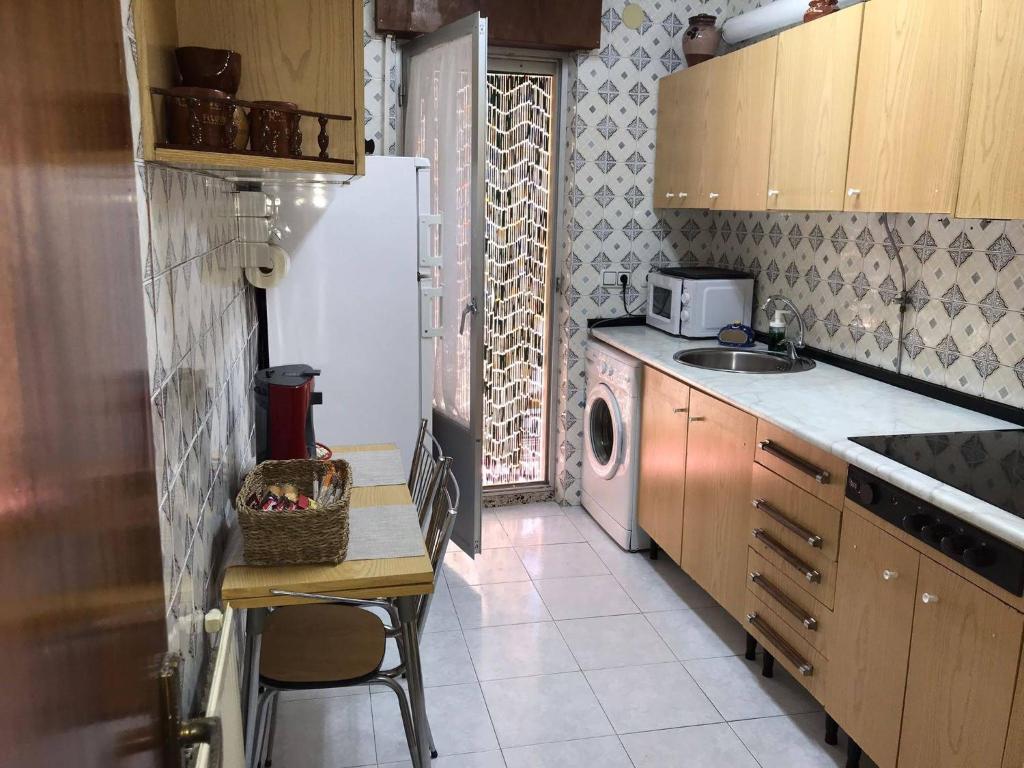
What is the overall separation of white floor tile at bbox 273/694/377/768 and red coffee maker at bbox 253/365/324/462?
0.80m

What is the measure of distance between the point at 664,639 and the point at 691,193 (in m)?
1.87

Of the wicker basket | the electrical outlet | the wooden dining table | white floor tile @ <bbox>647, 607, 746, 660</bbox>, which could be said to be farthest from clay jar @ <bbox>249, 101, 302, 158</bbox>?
the electrical outlet

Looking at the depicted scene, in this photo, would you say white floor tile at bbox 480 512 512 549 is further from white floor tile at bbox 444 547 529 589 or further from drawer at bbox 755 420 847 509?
drawer at bbox 755 420 847 509

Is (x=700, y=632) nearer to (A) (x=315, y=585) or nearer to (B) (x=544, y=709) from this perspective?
(B) (x=544, y=709)

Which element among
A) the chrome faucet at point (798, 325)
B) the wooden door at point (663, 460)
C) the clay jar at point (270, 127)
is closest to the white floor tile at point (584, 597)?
the wooden door at point (663, 460)

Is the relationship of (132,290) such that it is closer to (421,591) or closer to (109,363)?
(109,363)

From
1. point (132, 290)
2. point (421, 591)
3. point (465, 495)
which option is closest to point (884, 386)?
point (465, 495)

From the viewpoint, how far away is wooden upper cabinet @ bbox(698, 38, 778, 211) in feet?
10.2

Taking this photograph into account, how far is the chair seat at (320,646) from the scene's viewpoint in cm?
192

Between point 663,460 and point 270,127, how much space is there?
2370 mm

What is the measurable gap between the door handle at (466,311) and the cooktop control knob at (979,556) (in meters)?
2.03

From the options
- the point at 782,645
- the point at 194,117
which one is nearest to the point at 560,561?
the point at 782,645

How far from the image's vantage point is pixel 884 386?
116 inches

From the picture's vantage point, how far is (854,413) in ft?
8.40
